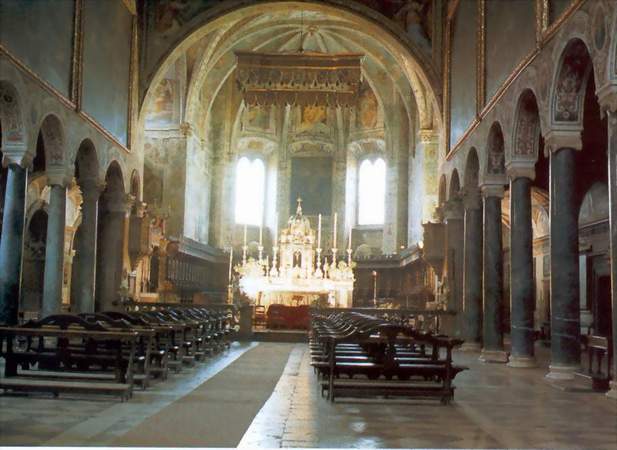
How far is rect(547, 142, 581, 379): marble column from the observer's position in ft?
38.5

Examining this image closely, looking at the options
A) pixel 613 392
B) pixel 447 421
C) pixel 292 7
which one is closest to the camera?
pixel 447 421

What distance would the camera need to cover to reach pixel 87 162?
66.6ft

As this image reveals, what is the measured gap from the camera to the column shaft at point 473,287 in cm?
1873

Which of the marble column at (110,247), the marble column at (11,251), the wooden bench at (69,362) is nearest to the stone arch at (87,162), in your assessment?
the marble column at (110,247)

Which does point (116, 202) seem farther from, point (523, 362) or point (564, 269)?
point (564, 269)

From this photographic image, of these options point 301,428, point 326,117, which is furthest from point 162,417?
point 326,117

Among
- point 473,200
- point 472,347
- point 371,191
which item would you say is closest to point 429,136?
point 473,200

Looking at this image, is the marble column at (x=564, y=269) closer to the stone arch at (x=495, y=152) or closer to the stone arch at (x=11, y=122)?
the stone arch at (x=495, y=152)

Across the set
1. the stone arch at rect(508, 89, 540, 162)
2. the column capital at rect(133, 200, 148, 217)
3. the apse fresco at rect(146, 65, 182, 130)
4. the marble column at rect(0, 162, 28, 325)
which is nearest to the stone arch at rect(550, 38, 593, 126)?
the stone arch at rect(508, 89, 540, 162)

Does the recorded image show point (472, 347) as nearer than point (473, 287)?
No

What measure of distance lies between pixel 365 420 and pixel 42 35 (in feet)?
40.1

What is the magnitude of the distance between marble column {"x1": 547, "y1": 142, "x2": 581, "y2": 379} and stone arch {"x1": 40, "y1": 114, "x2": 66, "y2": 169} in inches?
433

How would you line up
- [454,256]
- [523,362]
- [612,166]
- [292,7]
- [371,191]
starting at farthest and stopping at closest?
[371,191], [292,7], [454,256], [523,362], [612,166]

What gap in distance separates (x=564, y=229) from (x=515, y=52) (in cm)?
465
